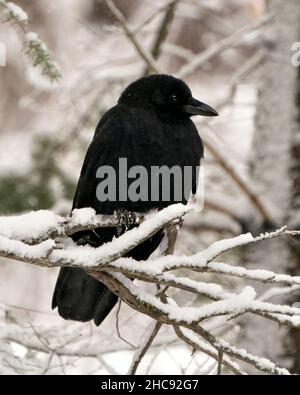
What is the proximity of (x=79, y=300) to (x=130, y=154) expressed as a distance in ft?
2.53

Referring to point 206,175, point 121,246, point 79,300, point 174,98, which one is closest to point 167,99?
point 174,98

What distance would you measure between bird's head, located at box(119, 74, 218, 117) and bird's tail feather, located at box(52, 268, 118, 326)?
1.02m

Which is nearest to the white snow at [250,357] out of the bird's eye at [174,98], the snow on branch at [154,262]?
the snow on branch at [154,262]

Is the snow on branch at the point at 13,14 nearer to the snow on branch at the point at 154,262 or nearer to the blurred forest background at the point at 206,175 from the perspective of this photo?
the snow on branch at the point at 154,262

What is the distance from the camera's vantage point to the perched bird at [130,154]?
13.9ft

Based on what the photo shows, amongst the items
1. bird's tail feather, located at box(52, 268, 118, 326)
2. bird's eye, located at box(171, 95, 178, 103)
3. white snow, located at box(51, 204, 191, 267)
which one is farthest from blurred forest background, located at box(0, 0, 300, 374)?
white snow, located at box(51, 204, 191, 267)

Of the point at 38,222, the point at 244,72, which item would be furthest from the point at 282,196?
the point at 38,222

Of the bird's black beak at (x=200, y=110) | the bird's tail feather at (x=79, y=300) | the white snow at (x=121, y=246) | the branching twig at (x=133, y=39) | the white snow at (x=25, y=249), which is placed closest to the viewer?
the white snow at (x=25, y=249)

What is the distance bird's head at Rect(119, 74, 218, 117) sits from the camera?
4602mm

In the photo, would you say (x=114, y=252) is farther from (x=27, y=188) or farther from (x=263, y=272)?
(x=27, y=188)

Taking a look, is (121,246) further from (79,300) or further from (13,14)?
(79,300)

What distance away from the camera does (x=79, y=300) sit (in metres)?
4.21

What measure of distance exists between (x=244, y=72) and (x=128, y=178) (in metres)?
2.86

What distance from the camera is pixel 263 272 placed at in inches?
113
